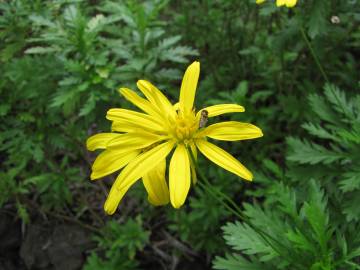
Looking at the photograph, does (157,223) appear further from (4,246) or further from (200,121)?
(200,121)

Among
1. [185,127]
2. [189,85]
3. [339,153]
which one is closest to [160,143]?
[185,127]

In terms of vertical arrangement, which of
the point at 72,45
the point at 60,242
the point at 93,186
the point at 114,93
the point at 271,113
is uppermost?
the point at 72,45

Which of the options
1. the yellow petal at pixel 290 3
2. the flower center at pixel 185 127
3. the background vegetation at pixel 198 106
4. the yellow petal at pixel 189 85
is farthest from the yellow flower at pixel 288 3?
the flower center at pixel 185 127

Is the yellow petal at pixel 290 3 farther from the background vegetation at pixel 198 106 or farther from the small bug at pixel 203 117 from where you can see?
the small bug at pixel 203 117

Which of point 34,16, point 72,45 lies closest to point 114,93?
point 72,45

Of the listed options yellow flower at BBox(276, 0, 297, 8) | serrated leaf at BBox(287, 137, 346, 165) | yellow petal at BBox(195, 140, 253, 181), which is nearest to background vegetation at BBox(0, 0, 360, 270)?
serrated leaf at BBox(287, 137, 346, 165)
